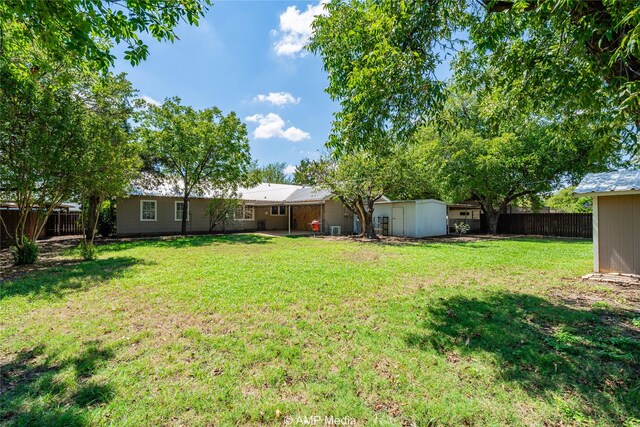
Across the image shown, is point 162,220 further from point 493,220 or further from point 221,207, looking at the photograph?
point 493,220

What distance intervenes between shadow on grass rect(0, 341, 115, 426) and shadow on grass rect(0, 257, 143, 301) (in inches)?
113

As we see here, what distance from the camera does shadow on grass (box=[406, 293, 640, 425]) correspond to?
107 inches

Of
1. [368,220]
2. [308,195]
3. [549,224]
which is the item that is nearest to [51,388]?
[368,220]

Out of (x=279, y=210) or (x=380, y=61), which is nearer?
(x=380, y=61)

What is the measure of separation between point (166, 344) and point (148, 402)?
3.62 ft

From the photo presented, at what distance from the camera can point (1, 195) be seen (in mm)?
7895

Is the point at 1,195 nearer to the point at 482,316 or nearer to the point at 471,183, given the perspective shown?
the point at 482,316

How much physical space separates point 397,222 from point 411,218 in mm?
1028

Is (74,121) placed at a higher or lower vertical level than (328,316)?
higher

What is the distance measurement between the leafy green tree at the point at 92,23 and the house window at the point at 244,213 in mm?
17218

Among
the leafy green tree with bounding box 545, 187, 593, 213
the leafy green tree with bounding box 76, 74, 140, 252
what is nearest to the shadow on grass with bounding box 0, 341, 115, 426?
the leafy green tree with bounding box 76, 74, 140, 252

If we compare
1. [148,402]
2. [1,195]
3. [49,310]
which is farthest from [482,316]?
[1,195]

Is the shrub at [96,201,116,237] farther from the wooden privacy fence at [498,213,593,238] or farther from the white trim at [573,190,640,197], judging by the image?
the wooden privacy fence at [498,213,593,238]

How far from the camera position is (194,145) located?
54.2ft
